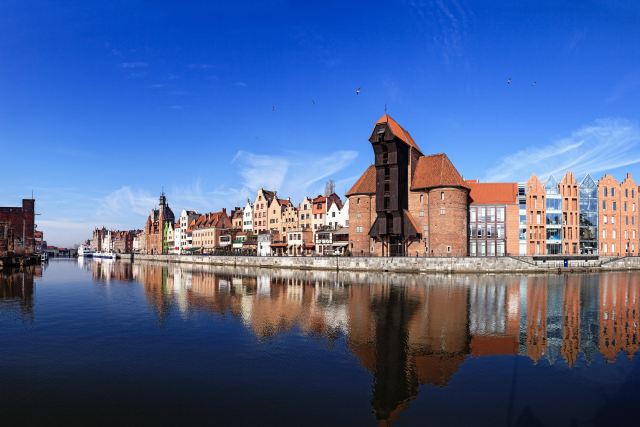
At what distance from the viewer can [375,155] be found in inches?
2857

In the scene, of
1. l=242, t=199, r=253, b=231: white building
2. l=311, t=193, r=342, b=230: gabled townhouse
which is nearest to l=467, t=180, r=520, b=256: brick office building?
l=311, t=193, r=342, b=230: gabled townhouse

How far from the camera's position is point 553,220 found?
7756 cm

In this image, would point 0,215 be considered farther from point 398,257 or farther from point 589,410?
point 589,410

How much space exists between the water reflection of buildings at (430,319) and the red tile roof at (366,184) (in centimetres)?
3196

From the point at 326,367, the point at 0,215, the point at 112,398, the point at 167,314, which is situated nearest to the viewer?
the point at 112,398

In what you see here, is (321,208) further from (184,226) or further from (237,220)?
(184,226)

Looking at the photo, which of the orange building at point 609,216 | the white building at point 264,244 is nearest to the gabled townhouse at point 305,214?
the white building at point 264,244

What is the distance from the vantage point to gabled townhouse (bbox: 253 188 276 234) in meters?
112

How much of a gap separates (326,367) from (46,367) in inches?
445

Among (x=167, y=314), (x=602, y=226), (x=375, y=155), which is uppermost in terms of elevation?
(x=375, y=155)

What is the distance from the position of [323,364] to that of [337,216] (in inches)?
2999

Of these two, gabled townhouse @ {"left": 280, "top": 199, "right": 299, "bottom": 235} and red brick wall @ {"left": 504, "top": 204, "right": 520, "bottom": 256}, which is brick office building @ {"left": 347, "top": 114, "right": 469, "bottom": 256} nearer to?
red brick wall @ {"left": 504, "top": 204, "right": 520, "bottom": 256}

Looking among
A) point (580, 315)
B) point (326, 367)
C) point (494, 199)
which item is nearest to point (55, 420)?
point (326, 367)

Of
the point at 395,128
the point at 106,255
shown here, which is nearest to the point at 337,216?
the point at 395,128
